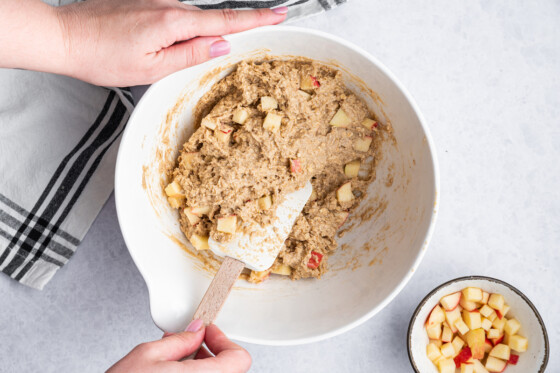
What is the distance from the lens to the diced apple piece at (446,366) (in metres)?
1.94

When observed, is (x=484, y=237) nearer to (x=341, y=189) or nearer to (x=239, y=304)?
(x=341, y=189)

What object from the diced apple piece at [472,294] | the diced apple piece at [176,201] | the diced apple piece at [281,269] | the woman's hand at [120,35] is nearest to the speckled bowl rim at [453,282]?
the diced apple piece at [472,294]

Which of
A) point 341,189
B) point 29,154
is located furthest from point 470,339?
point 29,154

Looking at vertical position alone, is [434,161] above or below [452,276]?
above

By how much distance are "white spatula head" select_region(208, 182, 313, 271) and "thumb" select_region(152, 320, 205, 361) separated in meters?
0.30

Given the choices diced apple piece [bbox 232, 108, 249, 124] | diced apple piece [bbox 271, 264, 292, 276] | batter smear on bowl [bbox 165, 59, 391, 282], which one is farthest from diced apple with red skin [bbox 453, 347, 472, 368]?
diced apple piece [bbox 232, 108, 249, 124]

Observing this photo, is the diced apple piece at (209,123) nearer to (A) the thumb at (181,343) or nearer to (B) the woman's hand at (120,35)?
(B) the woman's hand at (120,35)

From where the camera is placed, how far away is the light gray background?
2020 millimetres

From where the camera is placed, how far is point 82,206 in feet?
6.55

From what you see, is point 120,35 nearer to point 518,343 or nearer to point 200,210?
point 200,210

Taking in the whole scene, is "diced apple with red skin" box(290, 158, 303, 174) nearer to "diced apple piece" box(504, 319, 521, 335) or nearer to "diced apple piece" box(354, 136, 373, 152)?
"diced apple piece" box(354, 136, 373, 152)

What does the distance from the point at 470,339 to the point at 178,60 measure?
1.64m

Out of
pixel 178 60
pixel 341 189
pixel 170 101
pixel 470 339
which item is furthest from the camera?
pixel 470 339

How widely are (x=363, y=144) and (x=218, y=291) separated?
799mm
